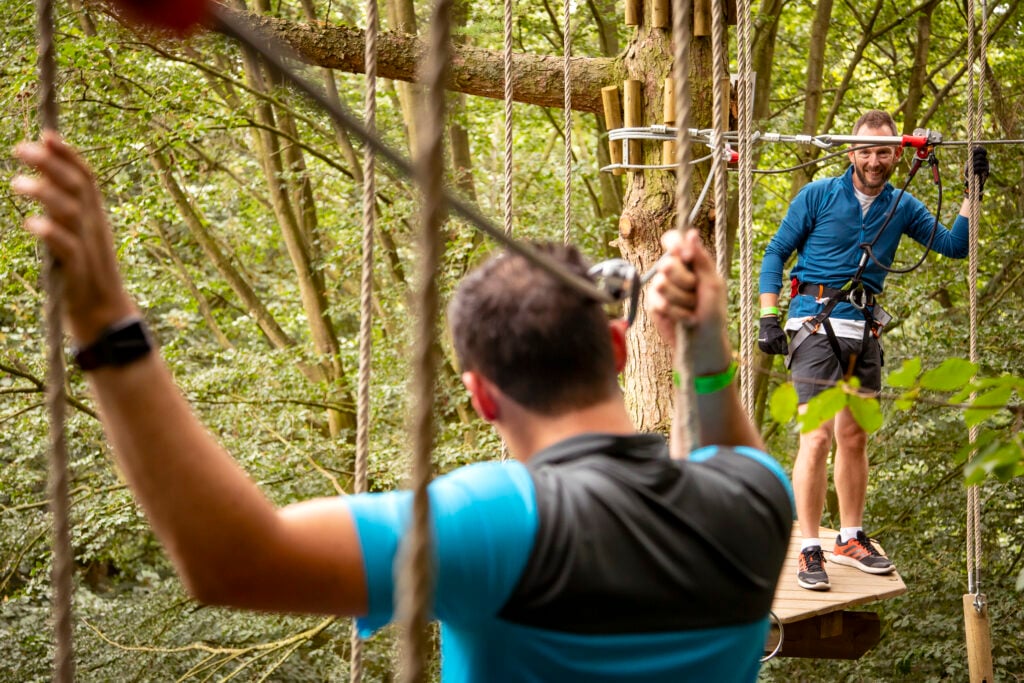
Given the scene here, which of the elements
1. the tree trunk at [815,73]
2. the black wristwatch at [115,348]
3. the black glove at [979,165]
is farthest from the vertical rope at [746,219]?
the tree trunk at [815,73]

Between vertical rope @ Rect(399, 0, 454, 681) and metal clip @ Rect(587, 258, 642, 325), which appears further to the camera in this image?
metal clip @ Rect(587, 258, 642, 325)

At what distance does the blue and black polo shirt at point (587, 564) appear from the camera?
78 cm

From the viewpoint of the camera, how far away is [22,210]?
214 inches

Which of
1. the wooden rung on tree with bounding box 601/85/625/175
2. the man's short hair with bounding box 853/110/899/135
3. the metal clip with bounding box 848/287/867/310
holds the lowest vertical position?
the metal clip with bounding box 848/287/867/310

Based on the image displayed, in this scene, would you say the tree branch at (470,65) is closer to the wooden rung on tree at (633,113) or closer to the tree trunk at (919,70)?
the wooden rung on tree at (633,113)

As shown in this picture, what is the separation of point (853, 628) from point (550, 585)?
325cm

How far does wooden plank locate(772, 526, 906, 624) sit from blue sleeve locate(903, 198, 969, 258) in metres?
1.07

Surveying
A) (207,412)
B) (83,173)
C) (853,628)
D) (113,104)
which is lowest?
(853,628)

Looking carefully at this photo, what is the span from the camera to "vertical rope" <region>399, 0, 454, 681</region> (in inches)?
27.3

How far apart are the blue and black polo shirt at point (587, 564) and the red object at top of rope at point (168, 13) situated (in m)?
0.38

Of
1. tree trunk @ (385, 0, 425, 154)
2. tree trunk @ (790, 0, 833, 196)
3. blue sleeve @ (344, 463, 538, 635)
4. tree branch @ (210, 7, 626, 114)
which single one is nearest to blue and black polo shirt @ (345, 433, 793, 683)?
blue sleeve @ (344, 463, 538, 635)

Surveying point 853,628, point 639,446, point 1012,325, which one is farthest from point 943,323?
point 639,446

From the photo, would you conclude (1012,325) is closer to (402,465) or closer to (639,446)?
(402,465)

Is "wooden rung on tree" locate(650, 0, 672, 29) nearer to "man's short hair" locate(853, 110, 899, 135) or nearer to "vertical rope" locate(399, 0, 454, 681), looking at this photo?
"man's short hair" locate(853, 110, 899, 135)
